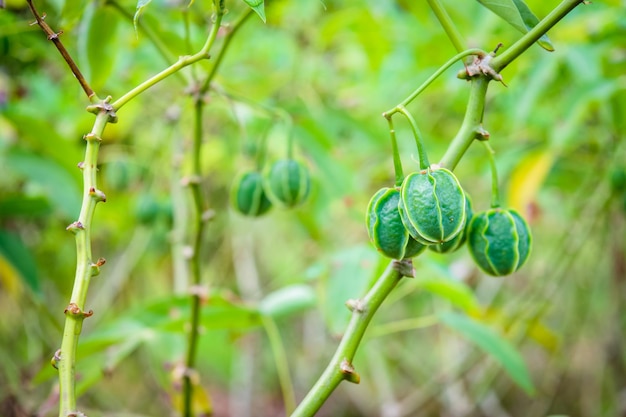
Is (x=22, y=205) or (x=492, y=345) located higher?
(x=22, y=205)

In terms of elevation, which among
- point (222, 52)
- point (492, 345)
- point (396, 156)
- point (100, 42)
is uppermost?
point (100, 42)

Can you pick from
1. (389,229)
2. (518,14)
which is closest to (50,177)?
(389,229)

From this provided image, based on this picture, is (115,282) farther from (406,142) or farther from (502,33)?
(502,33)

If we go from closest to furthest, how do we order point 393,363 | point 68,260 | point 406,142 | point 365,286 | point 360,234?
point 365,286, point 406,142, point 68,260, point 360,234, point 393,363

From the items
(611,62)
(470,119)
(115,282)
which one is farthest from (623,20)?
(115,282)

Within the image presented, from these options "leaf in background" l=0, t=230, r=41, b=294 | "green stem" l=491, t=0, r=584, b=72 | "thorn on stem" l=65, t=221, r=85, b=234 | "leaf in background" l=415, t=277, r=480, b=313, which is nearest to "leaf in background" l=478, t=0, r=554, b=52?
"green stem" l=491, t=0, r=584, b=72

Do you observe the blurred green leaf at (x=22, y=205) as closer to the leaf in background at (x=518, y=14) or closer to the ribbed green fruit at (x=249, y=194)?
the ribbed green fruit at (x=249, y=194)

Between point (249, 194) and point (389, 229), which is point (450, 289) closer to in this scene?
point (249, 194)
